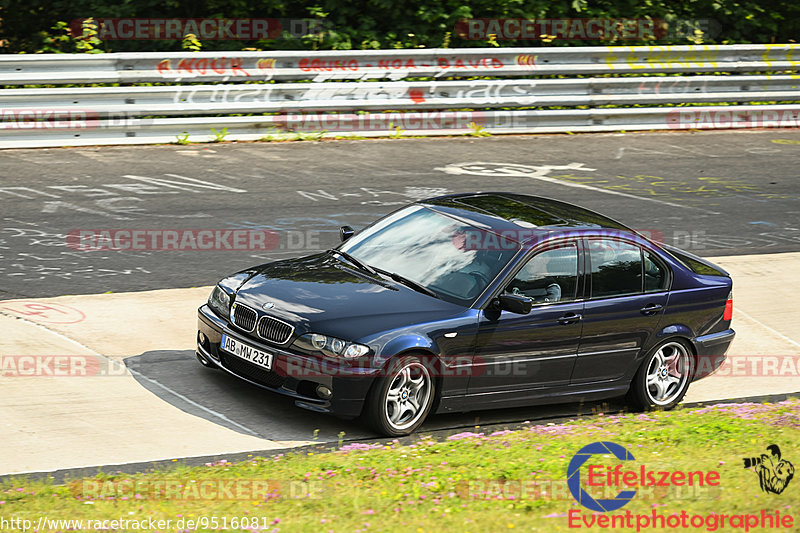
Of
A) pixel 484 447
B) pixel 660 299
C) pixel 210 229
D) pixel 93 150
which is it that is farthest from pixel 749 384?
pixel 93 150

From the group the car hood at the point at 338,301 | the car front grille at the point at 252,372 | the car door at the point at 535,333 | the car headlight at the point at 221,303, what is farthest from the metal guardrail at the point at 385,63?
the car door at the point at 535,333

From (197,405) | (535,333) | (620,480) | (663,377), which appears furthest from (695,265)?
(197,405)

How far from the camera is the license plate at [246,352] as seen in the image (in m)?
7.32

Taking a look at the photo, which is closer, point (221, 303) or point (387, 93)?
point (221, 303)

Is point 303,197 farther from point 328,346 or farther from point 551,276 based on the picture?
point 328,346

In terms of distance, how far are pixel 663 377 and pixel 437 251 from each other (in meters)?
2.18

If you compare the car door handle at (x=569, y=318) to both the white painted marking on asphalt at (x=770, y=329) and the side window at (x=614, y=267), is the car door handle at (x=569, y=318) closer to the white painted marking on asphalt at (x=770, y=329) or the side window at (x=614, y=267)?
the side window at (x=614, y=267)

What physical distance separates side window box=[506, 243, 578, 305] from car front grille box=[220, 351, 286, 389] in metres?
1.90

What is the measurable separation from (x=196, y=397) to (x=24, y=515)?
8.56ft

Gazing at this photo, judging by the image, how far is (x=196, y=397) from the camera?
25.2 ft

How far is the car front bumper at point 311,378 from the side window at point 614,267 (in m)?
2.08

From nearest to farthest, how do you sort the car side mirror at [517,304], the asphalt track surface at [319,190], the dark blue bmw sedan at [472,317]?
the dark blue bmw sedan at [472,317] < the car side mirror at [517,304] < the asphalt track surface at [319,190]

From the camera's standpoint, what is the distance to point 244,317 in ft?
24.8

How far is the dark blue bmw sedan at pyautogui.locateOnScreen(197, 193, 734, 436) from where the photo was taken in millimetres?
7195
